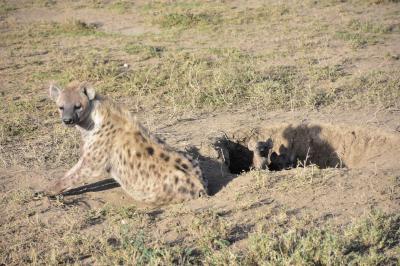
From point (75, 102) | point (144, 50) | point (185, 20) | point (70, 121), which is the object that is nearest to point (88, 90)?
point (75, 102)

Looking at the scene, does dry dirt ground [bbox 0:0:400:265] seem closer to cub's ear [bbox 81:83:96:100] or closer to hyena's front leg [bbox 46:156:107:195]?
hyena's front leg [bbox 46:156:107:195]

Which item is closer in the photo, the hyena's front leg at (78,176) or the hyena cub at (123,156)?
the hyena cub at (123,156)

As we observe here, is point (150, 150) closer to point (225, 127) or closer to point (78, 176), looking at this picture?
point (78, 176)

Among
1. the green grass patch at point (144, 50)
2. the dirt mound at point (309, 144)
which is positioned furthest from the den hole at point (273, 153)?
the green grass patch at point (144, 50)

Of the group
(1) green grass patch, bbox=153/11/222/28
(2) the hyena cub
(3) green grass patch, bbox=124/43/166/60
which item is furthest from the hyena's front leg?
(1) green grass patch, bbox=153/11/222/28

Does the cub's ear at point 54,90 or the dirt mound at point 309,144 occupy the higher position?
the cub's ear at point 54,90

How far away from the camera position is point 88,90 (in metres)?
5.32

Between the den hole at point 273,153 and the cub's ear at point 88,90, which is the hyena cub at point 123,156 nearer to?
the cub's ear at point 88,90

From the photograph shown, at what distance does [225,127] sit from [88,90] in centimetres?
221

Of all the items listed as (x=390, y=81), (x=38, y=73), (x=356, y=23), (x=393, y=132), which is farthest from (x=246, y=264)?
(x=356, y=23)

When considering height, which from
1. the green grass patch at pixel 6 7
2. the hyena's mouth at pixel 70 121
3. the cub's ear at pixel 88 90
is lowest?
the hyena's mouth at pixel 70 121

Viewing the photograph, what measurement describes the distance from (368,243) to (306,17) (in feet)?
29.9

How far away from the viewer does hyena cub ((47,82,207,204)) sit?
198 inches

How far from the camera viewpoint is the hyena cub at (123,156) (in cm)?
503
